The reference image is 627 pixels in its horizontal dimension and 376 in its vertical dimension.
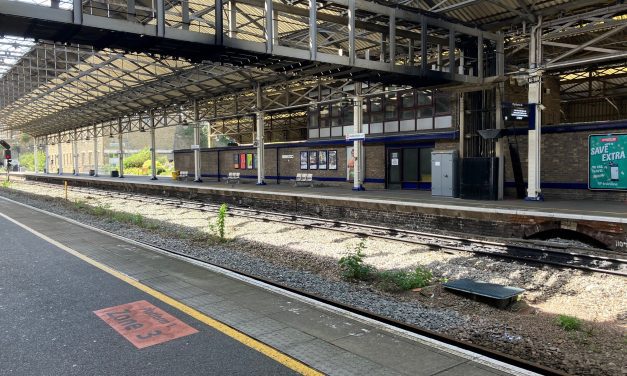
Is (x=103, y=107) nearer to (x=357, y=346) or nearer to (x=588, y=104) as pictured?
(x=588, y=104)

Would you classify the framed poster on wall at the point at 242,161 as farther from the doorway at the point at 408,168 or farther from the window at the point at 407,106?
the window at the point at 407,106

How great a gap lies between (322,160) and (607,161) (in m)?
15.2

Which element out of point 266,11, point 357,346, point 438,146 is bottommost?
point 357,346

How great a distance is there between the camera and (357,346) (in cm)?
461

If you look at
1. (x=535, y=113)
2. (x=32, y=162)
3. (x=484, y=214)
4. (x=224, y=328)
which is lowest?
(x=224, y=328)

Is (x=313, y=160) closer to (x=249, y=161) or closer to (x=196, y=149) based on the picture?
(x=249, y=161)

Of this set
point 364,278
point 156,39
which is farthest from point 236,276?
point 156,39

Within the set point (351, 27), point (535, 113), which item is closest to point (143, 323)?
point (351, 27)

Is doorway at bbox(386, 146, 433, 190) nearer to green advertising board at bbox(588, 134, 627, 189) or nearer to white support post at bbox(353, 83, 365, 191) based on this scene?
white support post at bbox(353, 83, 365, 191)

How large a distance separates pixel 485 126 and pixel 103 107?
102 ft

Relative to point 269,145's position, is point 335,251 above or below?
below

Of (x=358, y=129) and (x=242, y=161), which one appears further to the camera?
(x=242, y=161)

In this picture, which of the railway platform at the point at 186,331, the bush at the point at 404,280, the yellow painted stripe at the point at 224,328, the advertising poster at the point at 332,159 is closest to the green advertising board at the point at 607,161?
the bush at the point at 404,280

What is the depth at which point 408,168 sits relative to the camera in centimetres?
2309
